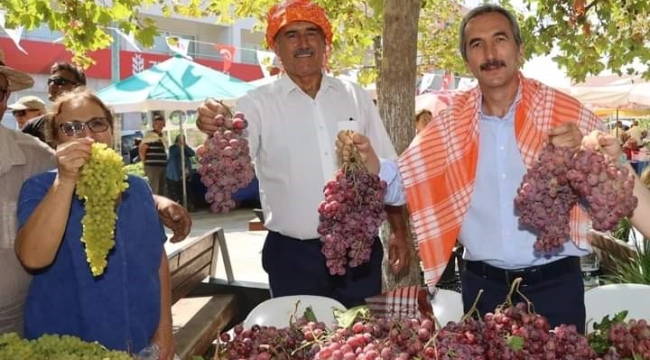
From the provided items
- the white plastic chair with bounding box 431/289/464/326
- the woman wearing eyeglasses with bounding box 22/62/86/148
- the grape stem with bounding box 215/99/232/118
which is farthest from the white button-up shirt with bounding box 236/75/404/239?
the woman wearing eyeglasses with bounding box 22/62/86/148

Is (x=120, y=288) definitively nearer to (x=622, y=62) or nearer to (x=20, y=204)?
(x=20, y=204)

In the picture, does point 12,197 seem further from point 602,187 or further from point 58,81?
point 602,187

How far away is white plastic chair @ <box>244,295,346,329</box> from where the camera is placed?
2.91m

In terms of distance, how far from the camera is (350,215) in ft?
6.86

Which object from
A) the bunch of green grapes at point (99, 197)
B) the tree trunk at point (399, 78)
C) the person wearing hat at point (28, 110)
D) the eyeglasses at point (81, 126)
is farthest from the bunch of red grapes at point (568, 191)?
the person wearing hat at point (28, 110)

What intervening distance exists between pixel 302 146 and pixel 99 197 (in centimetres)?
153

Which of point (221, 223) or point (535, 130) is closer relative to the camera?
point (535, 130)

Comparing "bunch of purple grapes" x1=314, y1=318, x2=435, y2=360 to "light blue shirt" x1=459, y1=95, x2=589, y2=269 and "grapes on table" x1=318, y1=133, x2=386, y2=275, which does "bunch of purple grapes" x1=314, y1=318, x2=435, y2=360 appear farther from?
"light blue shirt" x1=459, y1=95, x2=589, y2=269

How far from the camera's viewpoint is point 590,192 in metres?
1.73

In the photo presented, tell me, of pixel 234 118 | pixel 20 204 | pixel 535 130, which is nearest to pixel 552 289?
pixel 535 130

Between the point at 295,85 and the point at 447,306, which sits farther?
the point at 295,85

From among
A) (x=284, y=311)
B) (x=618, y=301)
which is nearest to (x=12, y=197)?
(x=284, y=311)

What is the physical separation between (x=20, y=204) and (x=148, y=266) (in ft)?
1.67

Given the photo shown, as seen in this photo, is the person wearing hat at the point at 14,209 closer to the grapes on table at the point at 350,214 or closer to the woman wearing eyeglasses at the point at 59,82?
the grapes on table at the point at 350,214
